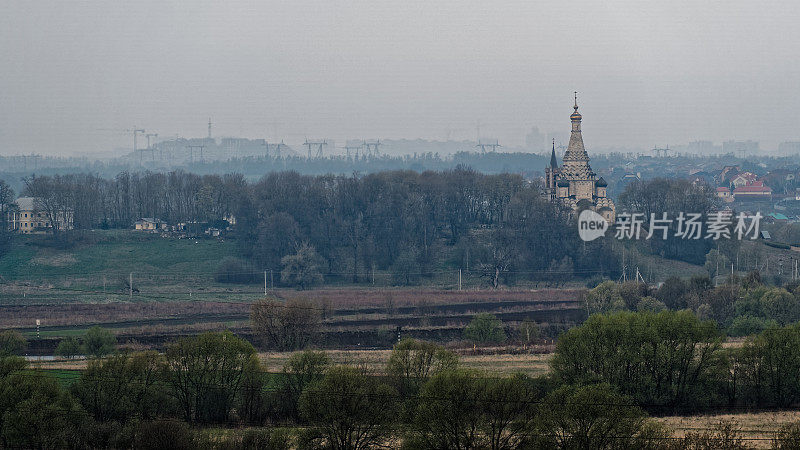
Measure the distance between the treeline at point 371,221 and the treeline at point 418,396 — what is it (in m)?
34.9

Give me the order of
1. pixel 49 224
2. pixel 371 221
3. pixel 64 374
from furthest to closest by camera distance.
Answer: pixel 49 224 → pixel 371 221 → pixel 64 374

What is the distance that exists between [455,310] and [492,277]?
12865 mm

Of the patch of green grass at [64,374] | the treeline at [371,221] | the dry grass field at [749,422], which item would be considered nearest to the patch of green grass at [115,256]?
the treeline at [371,221]

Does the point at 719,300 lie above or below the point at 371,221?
below

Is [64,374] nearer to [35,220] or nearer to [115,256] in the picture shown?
[115,256]

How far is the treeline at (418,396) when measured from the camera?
23250 mm

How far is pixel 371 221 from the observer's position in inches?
2965

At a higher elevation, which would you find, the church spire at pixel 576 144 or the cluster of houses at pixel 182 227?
the church spire at pixel 576 144

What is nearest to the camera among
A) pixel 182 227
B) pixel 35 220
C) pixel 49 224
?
pixel 35 220

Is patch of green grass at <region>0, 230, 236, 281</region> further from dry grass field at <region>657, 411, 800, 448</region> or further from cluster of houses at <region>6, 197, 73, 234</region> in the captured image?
dry grass field at <region>657, 411, 800, 448</region>

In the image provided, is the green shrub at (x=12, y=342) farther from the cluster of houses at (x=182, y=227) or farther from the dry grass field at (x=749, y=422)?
the cluster of houses at (x=182, y=227)

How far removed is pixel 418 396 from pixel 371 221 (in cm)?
5091

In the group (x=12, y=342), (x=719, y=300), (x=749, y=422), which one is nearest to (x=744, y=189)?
(x=719, y=300)

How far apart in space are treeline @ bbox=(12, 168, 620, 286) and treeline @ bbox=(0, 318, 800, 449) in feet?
114
